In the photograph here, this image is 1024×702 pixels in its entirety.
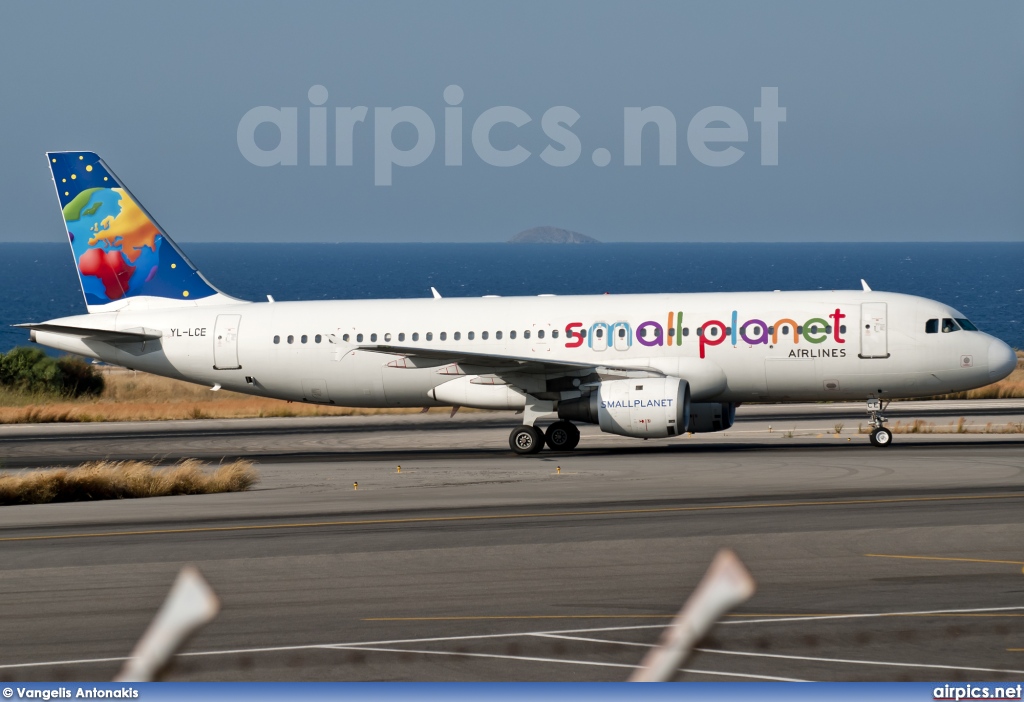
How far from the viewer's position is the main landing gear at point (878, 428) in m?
31.9

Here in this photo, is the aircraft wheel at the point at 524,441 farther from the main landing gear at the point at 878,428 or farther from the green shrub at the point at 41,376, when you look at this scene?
the green shrub at the point at 41,376

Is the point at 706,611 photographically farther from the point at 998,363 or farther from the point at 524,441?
the point at 998,363

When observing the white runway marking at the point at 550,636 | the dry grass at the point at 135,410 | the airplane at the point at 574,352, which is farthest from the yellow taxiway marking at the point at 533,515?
the dry grass at the point at 135,410

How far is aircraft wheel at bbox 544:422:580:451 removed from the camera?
3300 centimetres

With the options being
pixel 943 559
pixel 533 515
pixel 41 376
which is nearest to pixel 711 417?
pixel 533 515

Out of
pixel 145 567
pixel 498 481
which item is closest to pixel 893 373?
pixel 498 481

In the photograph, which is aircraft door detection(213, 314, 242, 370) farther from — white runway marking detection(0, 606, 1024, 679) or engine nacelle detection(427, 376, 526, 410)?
white runway marking detection(0, 606, 1024, 679)

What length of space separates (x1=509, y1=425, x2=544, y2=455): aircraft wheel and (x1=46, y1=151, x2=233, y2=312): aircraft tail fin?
9739 mm

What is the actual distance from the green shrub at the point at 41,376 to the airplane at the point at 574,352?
82.0 feet

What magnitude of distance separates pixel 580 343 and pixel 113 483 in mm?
12021

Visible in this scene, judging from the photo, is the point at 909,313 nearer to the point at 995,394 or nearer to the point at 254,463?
the point at 254,463

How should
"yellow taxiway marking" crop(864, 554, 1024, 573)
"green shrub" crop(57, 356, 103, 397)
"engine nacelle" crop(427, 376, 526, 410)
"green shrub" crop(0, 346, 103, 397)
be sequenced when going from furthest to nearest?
"green shrub" crop(57, 356, 103, 397) → "green shrub" crop(0, 346, 103, 397) → "engine nacelle" crop(427, 376, 526, 410) → "yellow taxiway marking" crop(864, 554, 1024, 573)

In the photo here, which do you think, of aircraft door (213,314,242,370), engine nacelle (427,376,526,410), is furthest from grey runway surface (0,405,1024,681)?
aircraft door (213,314,242,370)

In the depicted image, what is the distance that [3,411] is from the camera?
4944 centimetres
